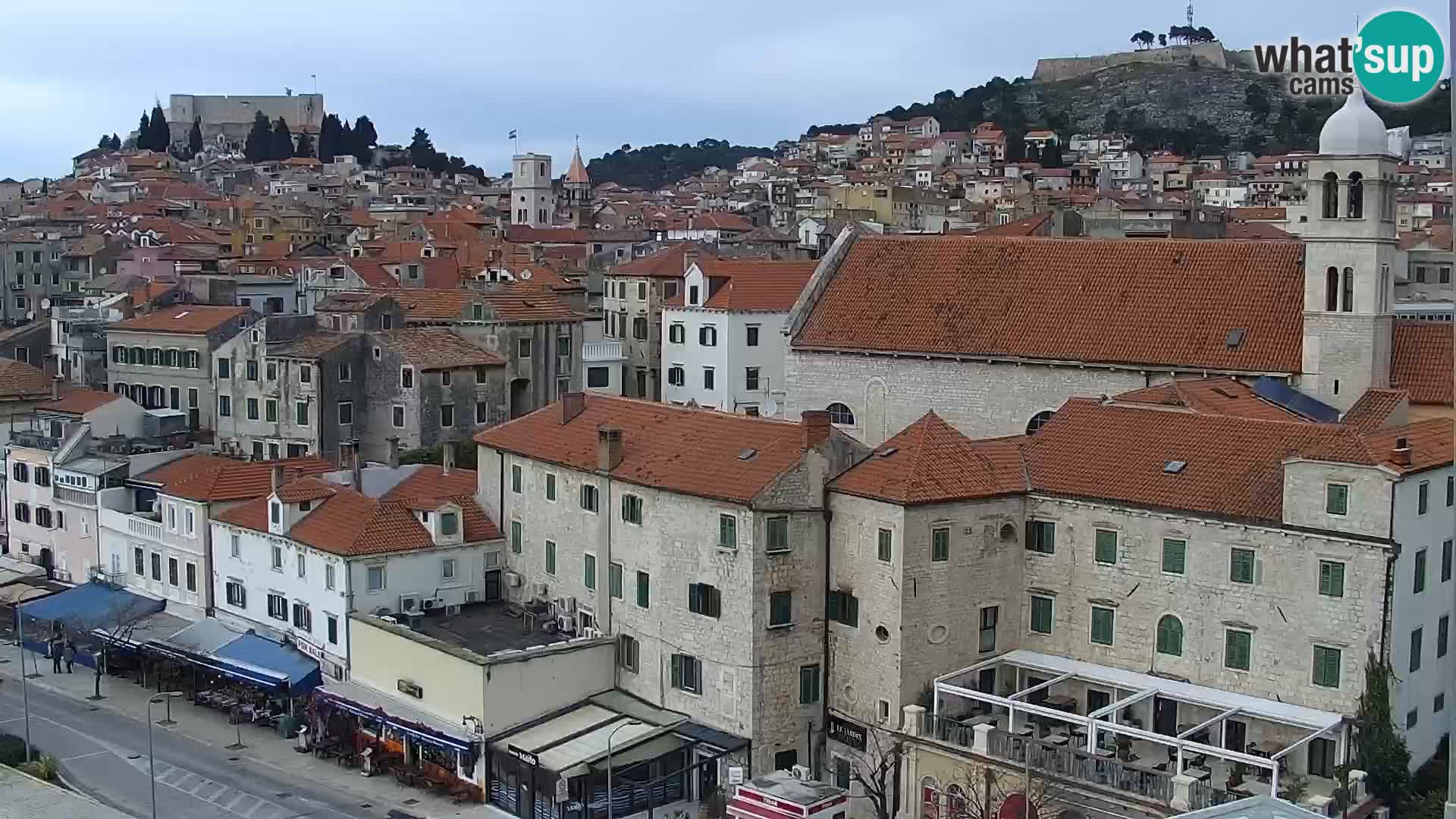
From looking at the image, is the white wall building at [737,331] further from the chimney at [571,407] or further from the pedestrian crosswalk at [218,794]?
the pedestrian crosswalk at [218,794]

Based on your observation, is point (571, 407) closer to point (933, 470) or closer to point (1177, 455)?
point (933, 470)

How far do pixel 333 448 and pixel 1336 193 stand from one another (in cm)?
4237

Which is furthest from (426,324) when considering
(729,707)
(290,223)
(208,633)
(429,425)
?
(290,223)

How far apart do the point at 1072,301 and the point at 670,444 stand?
15272mm

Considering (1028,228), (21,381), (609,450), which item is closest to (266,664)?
(609,450)

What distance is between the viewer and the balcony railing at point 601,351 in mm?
84125

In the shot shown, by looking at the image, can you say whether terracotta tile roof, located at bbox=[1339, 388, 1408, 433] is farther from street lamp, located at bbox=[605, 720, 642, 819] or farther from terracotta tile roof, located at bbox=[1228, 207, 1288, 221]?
terracotta tile roof, located at bbox=[1228, 207, 1288, 221]

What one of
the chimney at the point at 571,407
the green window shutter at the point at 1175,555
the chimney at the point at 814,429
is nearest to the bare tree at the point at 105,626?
the chimney at the point at 571,407

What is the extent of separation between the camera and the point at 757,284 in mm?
78438

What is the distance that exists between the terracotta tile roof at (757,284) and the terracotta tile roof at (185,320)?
21988 millimetres

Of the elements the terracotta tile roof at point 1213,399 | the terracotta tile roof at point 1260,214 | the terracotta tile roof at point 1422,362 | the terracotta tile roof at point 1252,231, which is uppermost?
the terracotta tile roof at point 1260,214

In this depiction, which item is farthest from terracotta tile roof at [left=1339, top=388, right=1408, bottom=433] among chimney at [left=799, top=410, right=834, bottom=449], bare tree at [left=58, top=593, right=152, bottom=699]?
bare tree at [left=58, top=593, right=152, bottom=699]

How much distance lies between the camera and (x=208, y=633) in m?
57.7

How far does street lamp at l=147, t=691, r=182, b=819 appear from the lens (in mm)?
45500
